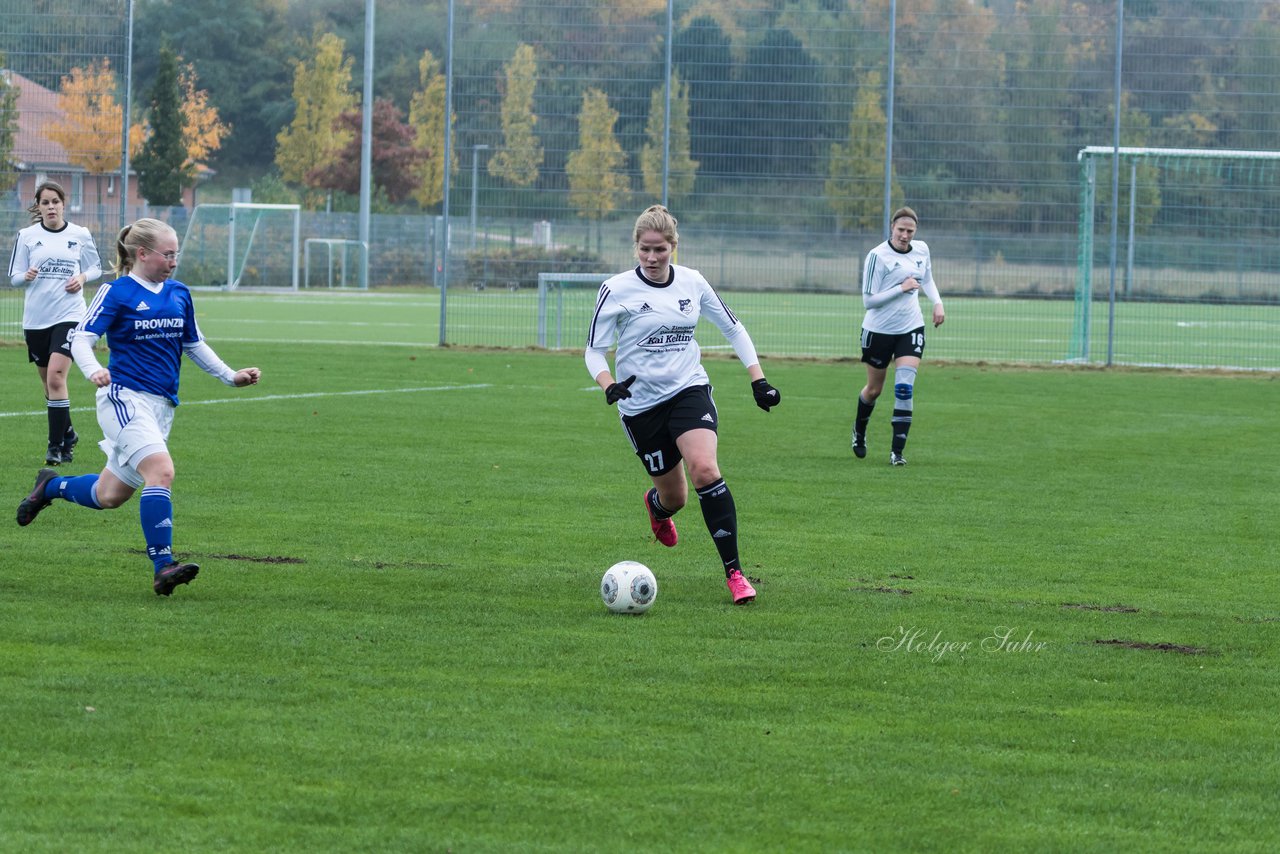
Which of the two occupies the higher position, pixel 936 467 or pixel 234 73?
pixel 234 73

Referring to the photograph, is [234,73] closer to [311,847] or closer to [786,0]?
[786,0]

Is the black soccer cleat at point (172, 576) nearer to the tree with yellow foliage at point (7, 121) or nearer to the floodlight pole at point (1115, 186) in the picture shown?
the floodlight pole at point (1115, 186)

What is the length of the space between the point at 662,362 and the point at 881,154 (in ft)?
59.6

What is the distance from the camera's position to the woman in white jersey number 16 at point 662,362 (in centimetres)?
855

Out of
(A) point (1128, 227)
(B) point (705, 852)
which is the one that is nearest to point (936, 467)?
(B) point (705, 852)

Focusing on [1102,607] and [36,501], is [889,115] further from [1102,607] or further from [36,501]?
[36,501]

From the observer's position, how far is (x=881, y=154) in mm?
26172

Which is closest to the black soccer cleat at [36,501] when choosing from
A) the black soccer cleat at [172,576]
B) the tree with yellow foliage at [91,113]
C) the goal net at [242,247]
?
the black soccer cleat at [172,576]

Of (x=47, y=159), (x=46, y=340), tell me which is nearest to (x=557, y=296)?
(x=47, y=159)

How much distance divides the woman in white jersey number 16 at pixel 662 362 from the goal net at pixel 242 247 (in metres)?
41.2

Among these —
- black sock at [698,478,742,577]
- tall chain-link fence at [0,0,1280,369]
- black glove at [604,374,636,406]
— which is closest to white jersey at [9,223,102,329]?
black glove at [604,374,636,406]

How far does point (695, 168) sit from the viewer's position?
2658 cm

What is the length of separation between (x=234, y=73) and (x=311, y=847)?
299ft

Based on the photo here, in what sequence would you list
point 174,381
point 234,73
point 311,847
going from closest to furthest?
point 311,847
point 174,381
point 234,73
